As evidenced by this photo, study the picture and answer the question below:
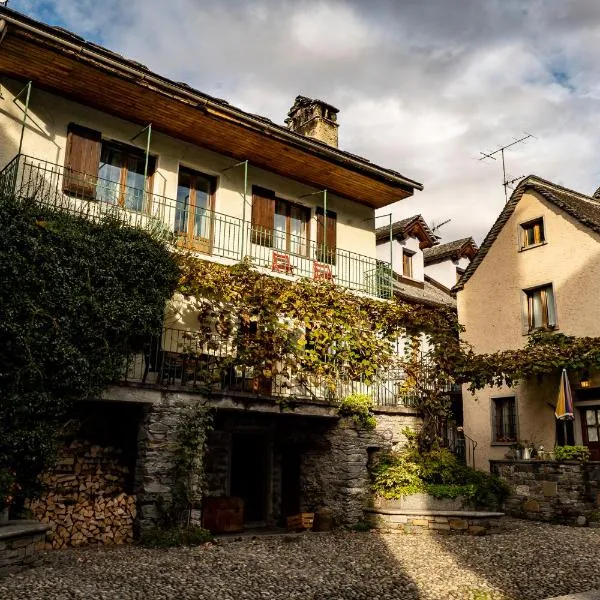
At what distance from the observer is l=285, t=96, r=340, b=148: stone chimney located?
18266 millimetres

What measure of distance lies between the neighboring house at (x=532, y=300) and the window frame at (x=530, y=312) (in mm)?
30

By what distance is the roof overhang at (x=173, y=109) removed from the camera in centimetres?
1118

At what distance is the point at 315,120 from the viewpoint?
18297mm

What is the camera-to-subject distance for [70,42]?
11438mm

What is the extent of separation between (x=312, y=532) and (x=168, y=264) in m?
6.03

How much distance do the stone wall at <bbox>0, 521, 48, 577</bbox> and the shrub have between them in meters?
1.94

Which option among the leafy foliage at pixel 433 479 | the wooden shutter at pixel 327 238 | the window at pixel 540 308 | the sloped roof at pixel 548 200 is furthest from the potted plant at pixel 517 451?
the wooden shutter at pixel 327 238

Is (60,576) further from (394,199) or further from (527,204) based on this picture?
(527,204)

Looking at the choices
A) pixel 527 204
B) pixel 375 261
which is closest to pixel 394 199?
pixel 375 261

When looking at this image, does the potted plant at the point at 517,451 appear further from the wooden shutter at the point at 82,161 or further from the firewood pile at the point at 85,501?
the wooden shutter at the point at 82,161

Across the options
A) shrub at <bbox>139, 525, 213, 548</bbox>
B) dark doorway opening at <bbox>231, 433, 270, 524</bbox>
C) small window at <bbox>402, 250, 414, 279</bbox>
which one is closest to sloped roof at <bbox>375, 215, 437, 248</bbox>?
small window at <bbox>402, 250, 414, 279</bbox>

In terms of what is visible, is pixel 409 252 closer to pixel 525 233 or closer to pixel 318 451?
pixel 525 233

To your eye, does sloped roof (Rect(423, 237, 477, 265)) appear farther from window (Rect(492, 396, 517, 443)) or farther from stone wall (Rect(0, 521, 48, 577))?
stone wall (Rect(0, 521, 48, 577))

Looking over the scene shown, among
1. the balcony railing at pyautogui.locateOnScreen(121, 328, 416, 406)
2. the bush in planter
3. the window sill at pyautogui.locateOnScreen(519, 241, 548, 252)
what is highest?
the window sill at pyautogui.locateOnScreen(519, 241, 548, 252)
